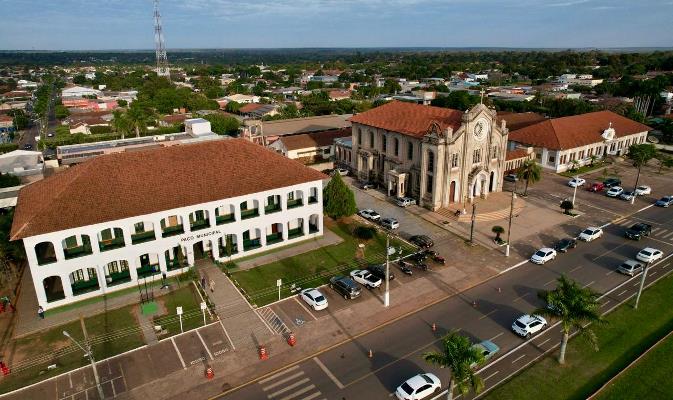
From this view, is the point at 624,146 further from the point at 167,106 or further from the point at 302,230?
the point at 167,106

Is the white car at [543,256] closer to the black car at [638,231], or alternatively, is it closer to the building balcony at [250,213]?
the black car at [638,231]

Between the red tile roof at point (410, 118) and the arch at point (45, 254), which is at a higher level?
the red tile roof at point (410, 118)

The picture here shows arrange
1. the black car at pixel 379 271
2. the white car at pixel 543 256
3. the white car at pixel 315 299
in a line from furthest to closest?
the white car at pixel 543 256 → the black car at pixel 379 271 → the white car at pixel 315 299

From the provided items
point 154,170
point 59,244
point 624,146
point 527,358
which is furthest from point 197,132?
point 624,146

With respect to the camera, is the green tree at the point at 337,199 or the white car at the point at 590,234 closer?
the white car at the point at 590,234

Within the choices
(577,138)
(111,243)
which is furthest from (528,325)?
(577,138)

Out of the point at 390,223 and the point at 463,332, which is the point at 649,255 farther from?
the point at 390,223

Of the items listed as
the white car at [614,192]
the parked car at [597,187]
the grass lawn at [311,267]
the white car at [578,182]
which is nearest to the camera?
the grass lawn at [311,267]

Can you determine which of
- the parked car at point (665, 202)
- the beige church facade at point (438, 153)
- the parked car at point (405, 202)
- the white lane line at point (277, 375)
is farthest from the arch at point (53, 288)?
the parked car at point (665, 202)
